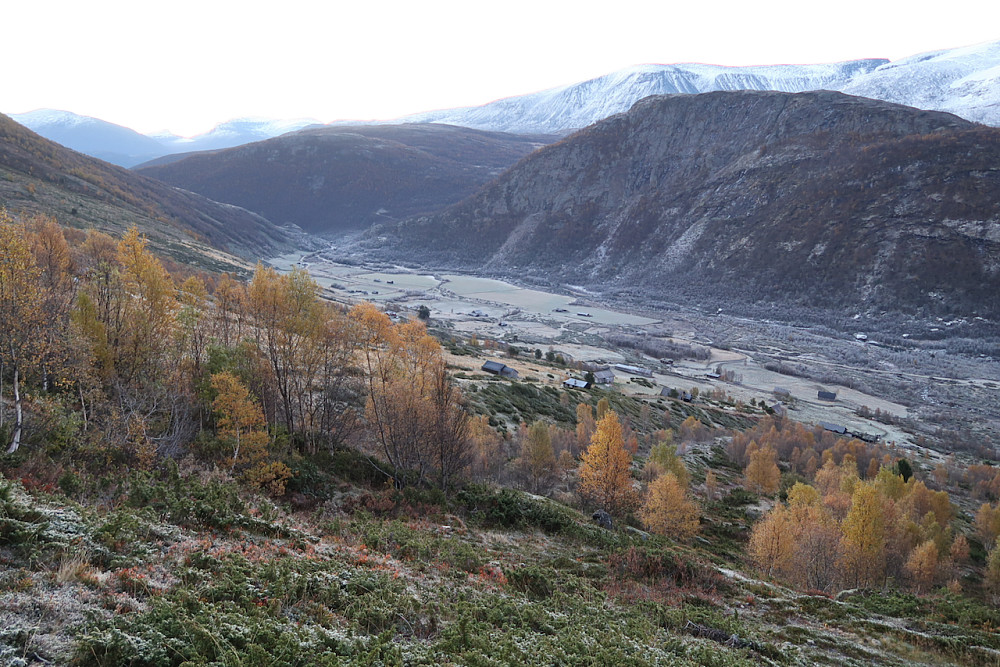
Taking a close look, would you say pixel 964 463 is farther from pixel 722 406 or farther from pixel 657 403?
pixel 657 403

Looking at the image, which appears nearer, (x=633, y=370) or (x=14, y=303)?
(x=14, y=303)

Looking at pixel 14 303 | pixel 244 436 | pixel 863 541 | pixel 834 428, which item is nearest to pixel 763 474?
pixel 863 541

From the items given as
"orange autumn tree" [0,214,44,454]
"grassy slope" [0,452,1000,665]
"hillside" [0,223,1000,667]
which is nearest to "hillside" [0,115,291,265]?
"hillside" [0,223,1000,667]

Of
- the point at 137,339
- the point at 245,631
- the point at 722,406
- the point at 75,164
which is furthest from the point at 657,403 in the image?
the point at 75,164

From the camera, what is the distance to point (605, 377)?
70.6 metres

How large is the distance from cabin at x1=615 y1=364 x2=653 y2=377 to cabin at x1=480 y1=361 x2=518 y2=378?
93.7 ft

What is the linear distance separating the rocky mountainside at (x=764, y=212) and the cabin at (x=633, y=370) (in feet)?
177

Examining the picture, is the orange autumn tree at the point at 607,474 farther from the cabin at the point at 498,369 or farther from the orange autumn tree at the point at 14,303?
the cabin at the point at 498,369

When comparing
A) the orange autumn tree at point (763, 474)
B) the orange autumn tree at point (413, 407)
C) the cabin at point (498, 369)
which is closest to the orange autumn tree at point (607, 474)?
the orange autumn tree at point (413, 407)

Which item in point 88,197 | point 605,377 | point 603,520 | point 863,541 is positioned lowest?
point 605,377

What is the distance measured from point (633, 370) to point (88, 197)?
94983 mm

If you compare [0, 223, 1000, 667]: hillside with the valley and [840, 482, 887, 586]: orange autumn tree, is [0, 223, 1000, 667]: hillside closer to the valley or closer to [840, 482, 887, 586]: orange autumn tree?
[840, 482, 887, 586]: orange autumn tree

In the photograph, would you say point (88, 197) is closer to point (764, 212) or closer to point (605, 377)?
point (605, 377)

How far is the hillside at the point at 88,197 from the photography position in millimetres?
68625
